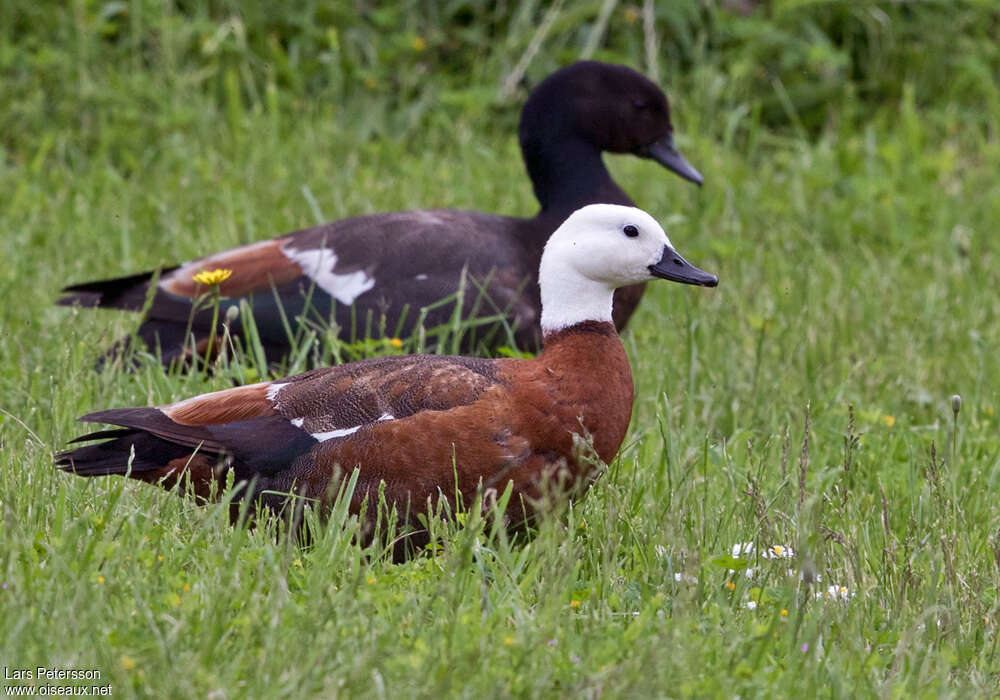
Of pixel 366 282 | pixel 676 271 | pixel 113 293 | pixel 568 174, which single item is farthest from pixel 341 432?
pixel 568 174

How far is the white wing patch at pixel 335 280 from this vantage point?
5.10 metres

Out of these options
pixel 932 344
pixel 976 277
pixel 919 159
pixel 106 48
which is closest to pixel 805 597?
pixel 932 344

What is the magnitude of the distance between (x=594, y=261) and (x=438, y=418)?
0.57m

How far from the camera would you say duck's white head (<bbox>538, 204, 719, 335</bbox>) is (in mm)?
3598

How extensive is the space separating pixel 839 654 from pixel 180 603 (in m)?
1.20

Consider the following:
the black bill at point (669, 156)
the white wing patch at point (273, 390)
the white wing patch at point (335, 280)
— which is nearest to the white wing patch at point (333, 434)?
the white wing patch at point (273, 390)

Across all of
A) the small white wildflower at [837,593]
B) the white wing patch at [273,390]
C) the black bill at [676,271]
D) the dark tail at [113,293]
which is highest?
the black bill at [676,271]

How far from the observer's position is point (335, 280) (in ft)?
16.8

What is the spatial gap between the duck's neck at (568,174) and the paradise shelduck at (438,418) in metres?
1.85

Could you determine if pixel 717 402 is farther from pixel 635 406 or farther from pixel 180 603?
pixel 180 603

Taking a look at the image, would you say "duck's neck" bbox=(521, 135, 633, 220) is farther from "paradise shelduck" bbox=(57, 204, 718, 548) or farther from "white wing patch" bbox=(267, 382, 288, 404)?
"white wing patch" bbox=(267, 382, 288, 404)

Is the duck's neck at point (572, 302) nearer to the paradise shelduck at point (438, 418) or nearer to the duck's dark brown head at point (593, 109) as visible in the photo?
the paradise shelduck at point (438, 418)

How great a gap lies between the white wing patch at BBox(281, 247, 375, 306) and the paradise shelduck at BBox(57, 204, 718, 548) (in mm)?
1387

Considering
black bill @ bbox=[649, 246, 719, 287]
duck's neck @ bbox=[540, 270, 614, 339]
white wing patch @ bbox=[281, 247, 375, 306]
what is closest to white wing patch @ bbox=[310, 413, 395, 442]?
duck's neck @ bbox=[540, 270, 614, 339]
